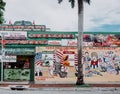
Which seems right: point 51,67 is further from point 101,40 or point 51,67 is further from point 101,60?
point 101,40

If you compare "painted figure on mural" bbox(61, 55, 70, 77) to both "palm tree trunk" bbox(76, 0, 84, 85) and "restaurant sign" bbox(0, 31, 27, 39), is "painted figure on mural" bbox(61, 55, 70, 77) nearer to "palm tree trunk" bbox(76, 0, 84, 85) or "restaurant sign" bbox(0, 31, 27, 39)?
"restaurant sign" bbox(0, 31, 27, 39)

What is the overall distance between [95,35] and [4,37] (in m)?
10.1

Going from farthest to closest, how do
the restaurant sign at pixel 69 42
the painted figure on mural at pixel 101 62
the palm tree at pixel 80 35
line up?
the painted figure on mural at pixel 101 62 → the restaurant sign at pixel 69 42 → the palm tree at pixel 80 35

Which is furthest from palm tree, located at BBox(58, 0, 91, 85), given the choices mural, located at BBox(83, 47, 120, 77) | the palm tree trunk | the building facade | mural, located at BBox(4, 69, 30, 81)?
mural, located at BBox(4, 69, 30, 81)

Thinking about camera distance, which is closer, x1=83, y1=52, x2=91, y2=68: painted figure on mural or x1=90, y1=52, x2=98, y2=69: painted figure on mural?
x1=83, y1=52, x2=91, y2=68: painted figure on mural

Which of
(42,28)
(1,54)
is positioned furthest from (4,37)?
(42,28)

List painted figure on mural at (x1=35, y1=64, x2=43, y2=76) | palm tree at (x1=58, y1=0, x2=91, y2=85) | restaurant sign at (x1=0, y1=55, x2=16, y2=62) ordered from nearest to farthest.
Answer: palm tree at (x1=58, y1=0, x2=91, y2=85), restaurant sign at (x1=0, y1=55, x2=16, y2=62), painted figure on mural at (x1=35, y1=64, x2=43, y2=76)

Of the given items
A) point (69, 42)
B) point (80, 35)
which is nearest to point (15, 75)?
point (69, 42)

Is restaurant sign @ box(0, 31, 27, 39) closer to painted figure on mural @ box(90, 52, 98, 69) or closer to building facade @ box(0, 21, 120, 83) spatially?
building facade @ box(0, 21, 120, 83)

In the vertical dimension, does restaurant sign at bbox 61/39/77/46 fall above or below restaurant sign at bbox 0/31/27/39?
below

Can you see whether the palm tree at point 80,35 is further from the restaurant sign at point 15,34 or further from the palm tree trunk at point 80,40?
the restaurant sign at point 15,34

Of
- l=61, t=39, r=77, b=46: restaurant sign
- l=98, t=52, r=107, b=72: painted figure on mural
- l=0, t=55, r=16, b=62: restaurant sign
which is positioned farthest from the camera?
l=98, t=52, r=107, b=72: painted figure on mural

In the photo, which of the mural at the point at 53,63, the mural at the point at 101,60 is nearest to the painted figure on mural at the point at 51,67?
the mural at the point at 53,63

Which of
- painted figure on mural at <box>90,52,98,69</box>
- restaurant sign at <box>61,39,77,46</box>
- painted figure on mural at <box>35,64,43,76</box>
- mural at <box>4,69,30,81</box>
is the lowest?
mural at <box>4,69,30,81</box>
